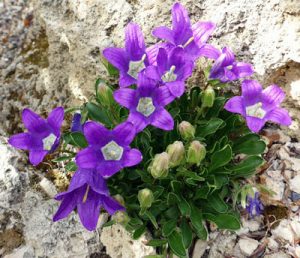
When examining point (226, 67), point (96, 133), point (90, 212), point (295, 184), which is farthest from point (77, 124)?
point (295, 184)

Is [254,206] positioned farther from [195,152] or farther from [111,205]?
[111,205]

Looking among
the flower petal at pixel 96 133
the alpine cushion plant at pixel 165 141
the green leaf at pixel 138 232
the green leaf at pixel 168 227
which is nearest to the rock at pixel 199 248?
the alpine cushion plant at pixel 165 141

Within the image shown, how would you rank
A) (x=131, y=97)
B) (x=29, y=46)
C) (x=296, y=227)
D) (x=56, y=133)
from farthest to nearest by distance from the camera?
(x=29, y=46), (x=296, y=227), (x=56, y=133), (x=131, y=97)

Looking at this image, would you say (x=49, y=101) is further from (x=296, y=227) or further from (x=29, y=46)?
(x=296, y=227)

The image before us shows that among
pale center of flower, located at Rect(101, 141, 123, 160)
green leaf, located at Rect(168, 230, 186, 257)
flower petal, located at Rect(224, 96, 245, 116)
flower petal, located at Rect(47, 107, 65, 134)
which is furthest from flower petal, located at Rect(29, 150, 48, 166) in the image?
flower petal, located at Rect(224, 96, 245, 116)

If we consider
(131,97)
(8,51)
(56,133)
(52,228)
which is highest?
(131,97)

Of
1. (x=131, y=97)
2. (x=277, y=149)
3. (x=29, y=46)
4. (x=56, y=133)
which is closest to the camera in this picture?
(x=131, y=97)

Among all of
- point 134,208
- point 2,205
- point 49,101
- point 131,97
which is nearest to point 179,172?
point 134,208
